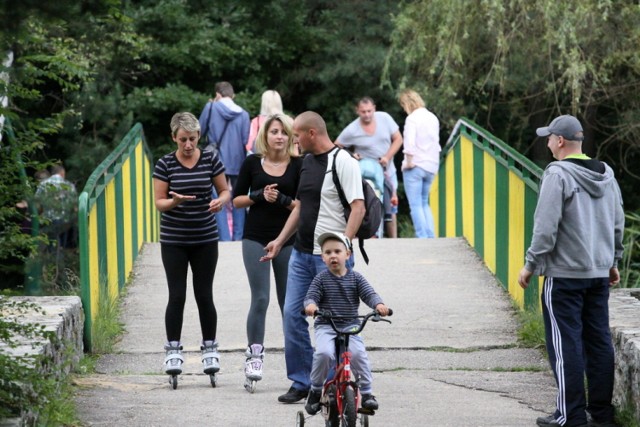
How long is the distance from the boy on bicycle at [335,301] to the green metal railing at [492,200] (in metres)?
2.82

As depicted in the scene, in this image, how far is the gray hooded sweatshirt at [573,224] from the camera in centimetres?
645

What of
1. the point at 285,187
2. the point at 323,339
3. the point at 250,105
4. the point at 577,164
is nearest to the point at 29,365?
the point at 323,339

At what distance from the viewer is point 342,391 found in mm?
6086

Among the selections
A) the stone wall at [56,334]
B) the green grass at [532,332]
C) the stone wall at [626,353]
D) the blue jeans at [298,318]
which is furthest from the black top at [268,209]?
the green grass at [532,332]

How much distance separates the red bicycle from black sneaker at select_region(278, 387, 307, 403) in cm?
78

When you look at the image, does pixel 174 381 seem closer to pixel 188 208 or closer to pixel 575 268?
pixel 188 208

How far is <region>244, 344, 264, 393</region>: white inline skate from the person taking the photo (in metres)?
7.52

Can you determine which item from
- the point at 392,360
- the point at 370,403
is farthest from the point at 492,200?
the point at 370,403

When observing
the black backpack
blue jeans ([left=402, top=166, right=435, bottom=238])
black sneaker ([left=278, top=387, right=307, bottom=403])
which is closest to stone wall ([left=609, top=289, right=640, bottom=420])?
the black backpack

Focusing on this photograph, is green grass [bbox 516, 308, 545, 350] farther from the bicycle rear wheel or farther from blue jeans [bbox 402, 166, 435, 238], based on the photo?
blue jeans [bbox 402, 166, 435, 238]

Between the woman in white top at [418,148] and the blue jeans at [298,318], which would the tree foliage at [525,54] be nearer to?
the woman in white top at [418,148]

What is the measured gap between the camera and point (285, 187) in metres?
7.52

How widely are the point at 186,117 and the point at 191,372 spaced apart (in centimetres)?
165

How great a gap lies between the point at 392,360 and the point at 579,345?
234 centimetres
